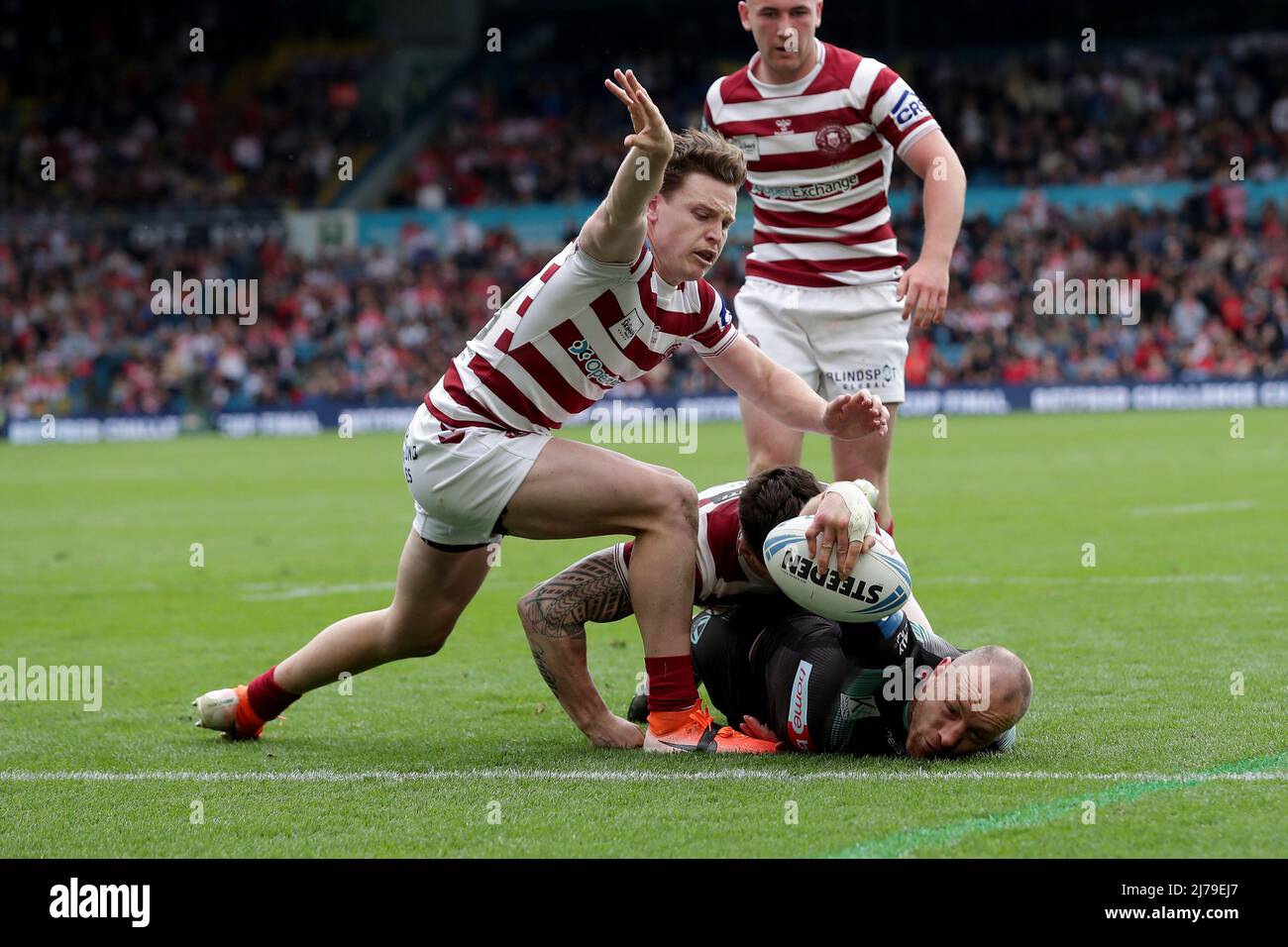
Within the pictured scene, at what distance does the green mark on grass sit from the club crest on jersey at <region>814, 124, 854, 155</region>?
3166 millimetres

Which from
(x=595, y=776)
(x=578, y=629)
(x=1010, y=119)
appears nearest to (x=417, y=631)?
(x=578, y=629)

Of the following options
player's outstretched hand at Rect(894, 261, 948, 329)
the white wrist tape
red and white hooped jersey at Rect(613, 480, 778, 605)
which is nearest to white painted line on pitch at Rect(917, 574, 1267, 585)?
player's outstretched hand at Rect(894, 261, 948, 329)

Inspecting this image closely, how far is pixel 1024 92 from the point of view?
107 ft

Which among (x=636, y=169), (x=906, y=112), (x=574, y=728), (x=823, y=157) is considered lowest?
(x=574, y=728)

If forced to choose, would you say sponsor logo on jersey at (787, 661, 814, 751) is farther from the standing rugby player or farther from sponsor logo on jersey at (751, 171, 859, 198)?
sponsor logo on jersey at (751, 171, 859, 198)

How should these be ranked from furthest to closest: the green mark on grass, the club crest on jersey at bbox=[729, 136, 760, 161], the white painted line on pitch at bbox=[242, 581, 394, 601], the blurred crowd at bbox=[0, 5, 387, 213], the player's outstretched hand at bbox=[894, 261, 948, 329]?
the blurred crowd at bbox=[0, 5, 387, 213]
the white painted line on pitch at bbox=[242, 581, 394, 601]
the club crest on jersey at bbox=[729, 136, 760, 161]
the player's outstretched hand at bbox=[894, 261, 948, 329]
the green mark on grass

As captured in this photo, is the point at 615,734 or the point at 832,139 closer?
the point at 615,734

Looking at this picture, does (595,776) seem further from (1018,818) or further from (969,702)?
(1018,818)

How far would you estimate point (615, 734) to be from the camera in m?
5.33

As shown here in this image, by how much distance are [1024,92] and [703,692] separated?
28.5 metres

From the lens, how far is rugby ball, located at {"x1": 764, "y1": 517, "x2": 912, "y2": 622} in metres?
4.61

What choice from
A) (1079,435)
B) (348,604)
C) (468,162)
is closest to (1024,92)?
(468,162)

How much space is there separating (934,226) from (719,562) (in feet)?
5.51

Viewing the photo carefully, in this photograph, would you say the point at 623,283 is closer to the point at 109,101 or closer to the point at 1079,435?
the point at 1079,435
